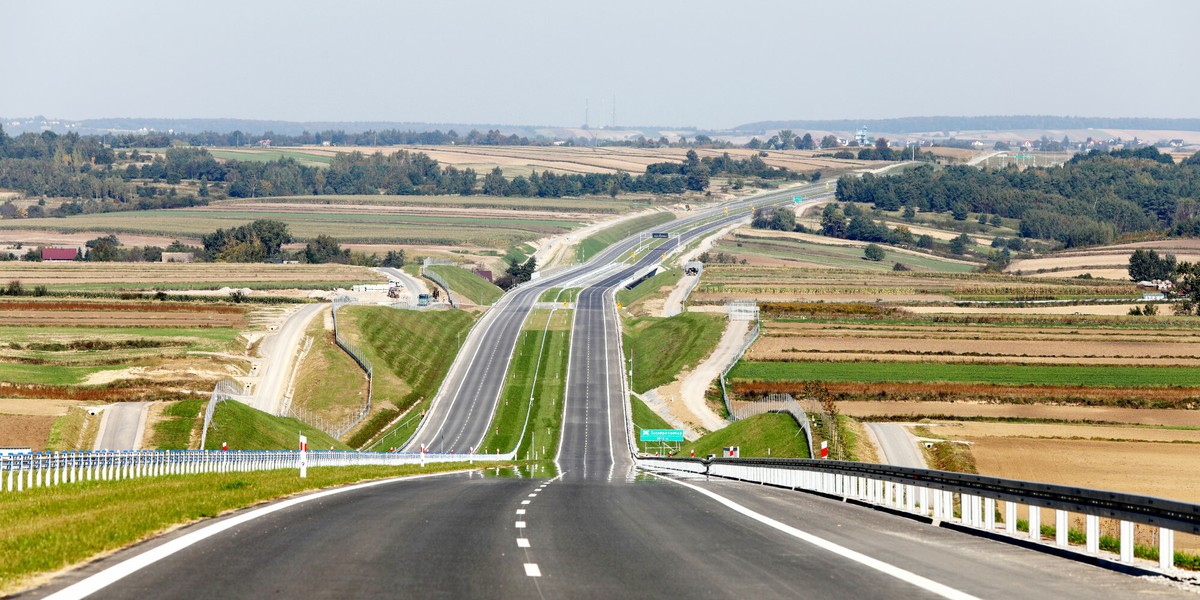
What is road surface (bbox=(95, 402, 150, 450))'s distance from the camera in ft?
249

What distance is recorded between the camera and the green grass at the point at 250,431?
261 feet

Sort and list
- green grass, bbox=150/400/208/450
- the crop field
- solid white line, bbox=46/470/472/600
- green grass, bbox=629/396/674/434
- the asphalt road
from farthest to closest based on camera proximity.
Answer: the crop field
green grass, bbox=629/396/674/434
green grass, bbox=150/400/208/450
the asphalt road
solid white line, bbox=46/470/472/600

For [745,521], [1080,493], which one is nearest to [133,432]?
[745,521]

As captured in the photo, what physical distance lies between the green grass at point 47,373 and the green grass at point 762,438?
143 ft

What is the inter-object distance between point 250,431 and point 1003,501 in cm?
6352

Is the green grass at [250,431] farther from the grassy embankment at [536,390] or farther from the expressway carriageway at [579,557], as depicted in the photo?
the expressway carriageway at [579,557]

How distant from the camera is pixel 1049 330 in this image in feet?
452

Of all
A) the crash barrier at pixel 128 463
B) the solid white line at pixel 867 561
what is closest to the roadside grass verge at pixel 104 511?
the crash barrier at pixel 128 463

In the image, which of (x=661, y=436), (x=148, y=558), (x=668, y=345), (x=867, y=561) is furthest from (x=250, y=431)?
(x=668, y=345)

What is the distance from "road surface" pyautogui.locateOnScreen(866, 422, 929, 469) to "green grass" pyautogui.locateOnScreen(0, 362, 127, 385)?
181 ft

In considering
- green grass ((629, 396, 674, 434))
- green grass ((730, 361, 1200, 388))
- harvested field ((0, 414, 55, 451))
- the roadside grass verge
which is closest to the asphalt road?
the roadside grass verge

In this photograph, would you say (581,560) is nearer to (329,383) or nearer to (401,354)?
(329,383)

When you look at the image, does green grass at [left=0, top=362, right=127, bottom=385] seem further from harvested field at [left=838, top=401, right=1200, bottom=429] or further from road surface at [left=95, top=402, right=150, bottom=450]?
harvested field at [left=838, top=401, right=1200, bottom=429]

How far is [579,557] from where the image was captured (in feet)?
65.8
